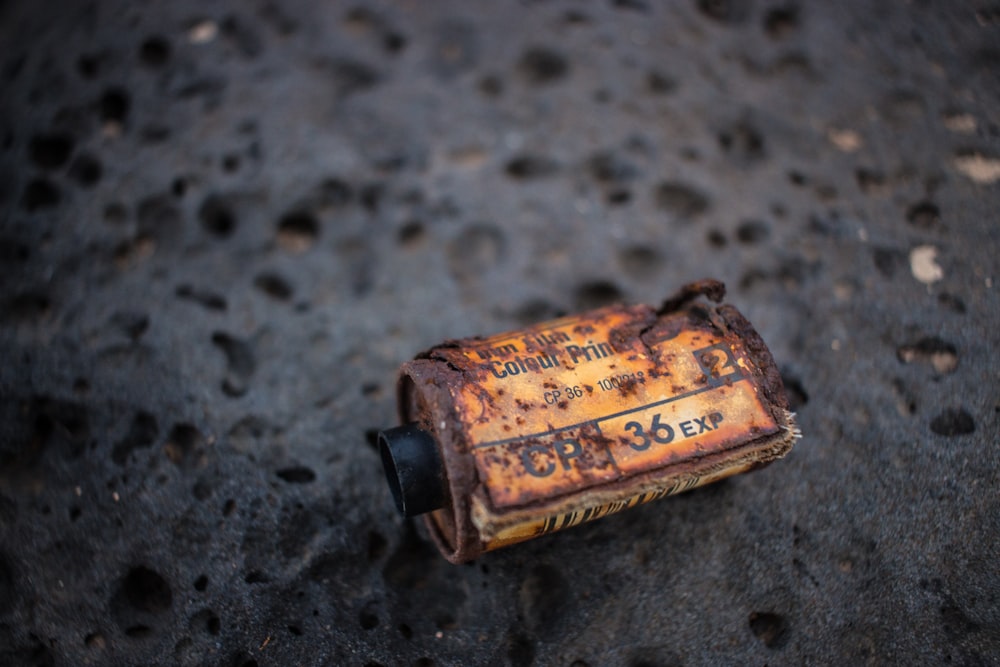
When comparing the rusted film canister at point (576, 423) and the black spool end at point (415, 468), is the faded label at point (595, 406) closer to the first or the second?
the rusted film canister at point (576, 423)

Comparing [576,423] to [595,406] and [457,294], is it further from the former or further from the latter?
[457,294]

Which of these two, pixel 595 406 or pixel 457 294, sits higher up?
pixel 595 406

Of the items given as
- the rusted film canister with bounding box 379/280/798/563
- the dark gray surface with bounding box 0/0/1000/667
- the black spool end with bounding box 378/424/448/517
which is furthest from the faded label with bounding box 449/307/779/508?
the dark gray surface with bounding box 0/0/1000/667

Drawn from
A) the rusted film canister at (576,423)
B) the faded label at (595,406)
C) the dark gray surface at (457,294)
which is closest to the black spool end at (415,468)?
the rusted film canister at (576,423)

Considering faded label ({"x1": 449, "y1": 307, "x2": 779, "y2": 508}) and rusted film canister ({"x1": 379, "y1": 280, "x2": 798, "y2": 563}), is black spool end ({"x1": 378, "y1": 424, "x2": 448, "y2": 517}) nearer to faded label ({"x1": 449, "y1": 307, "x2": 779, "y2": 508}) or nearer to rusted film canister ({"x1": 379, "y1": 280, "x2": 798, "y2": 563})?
rusted film canister ({"x1": 379, "y1": 280, "x2": 798, "y2": 563})

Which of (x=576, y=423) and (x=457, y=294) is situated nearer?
(x=576, y=423)

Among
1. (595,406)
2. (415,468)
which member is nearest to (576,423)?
(595,406)
